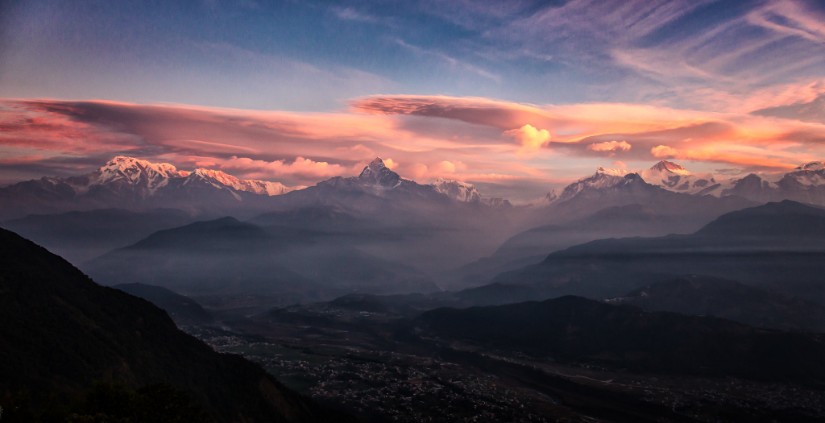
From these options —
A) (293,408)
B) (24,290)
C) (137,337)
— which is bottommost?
(293,408)

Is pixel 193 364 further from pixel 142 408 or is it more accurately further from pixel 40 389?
pixel 142 408

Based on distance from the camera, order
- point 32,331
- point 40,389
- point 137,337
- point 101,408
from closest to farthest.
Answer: point 101,408, point 40,389, point 32,331, point 137,337

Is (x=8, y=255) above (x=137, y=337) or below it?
above

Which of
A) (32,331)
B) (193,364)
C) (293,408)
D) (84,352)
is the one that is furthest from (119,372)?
(293,408)

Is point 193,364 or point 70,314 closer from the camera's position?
point 70,314

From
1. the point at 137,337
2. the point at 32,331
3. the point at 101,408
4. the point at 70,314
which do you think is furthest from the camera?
the point at 137,337

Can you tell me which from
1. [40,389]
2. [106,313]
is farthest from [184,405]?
[106,313]
